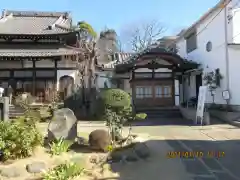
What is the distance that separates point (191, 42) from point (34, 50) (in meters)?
12.8

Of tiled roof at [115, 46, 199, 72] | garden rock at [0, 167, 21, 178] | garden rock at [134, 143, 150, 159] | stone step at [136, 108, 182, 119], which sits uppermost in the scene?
tiled roof at [115, 46, 199, 72]

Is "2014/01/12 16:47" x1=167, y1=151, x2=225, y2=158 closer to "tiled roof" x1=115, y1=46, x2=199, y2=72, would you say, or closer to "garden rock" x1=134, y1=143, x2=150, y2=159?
"garden rock" x1=134, y1=143, x2=150, y2=159

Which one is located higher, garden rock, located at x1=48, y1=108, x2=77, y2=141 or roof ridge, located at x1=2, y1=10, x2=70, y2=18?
roof ridge, located at x1=2, y1=10, x2=70, y2=18

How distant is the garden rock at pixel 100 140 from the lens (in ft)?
28.3

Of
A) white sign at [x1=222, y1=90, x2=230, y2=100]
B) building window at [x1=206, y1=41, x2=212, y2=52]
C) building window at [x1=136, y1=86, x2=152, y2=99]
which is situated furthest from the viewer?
building window at [x1=136, y1=86, x2=152, y2=99]

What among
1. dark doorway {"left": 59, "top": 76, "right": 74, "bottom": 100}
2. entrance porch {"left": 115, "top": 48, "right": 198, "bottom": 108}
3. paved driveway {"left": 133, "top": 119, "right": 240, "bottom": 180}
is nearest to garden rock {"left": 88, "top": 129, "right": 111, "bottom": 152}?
paved driveway {"left": 133, "top": 119, "right": 240, "bottom": 180}

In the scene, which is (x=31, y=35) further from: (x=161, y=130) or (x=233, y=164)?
(x=233, y=164)

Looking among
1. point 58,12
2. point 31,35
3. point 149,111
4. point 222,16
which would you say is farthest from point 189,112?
point 58,12

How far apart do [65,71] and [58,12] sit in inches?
399

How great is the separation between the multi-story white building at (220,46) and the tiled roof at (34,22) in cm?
1107

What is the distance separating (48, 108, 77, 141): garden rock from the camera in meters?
8.97

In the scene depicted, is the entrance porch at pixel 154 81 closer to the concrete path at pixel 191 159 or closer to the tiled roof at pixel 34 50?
the tiled roof at pixel 34 50

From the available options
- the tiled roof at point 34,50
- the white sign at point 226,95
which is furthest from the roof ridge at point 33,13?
the white sign at point 226,95

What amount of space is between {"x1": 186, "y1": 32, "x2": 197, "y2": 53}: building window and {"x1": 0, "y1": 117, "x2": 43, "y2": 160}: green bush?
17229mm
